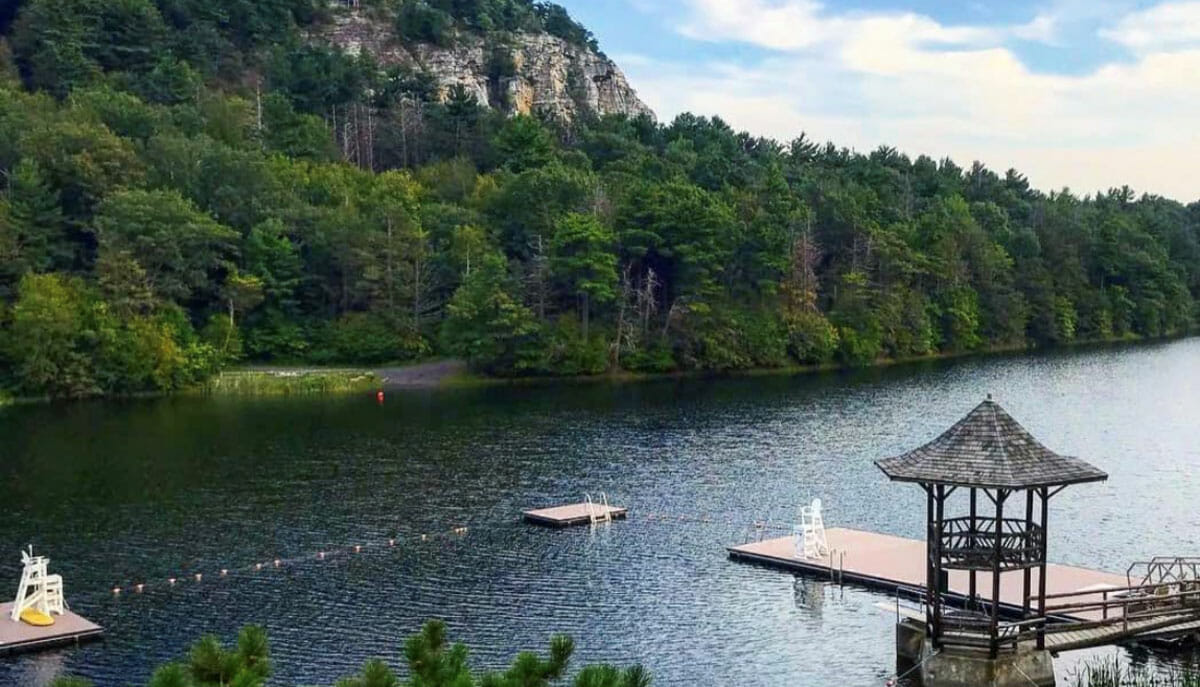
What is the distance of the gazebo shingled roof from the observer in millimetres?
23078

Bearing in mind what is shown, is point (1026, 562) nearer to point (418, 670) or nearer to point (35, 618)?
point (418, 670)

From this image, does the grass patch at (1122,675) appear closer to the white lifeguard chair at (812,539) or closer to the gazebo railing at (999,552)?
the gazebo railing at (999,552)

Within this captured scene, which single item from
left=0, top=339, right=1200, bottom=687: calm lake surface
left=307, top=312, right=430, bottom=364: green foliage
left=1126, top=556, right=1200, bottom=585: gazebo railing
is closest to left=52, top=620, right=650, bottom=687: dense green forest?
left=0, top=339, right=1200, bottom=687: calm lake surface

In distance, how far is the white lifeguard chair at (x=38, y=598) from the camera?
26672mm

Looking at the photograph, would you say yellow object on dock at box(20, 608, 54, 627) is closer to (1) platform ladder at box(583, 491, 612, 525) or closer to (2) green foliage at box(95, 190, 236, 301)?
(1) platform ladder at box(583, 491, 612, 525)

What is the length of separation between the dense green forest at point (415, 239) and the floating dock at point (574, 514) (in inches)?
1342

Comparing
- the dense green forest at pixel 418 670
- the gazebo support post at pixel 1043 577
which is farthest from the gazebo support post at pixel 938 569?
the dense green forest at pixel 418 670

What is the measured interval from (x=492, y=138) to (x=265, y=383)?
119 ft

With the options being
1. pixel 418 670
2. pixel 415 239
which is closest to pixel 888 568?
pixel 418 670

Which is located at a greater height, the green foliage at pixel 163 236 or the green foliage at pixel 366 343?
the green foliage at pixel 163 236

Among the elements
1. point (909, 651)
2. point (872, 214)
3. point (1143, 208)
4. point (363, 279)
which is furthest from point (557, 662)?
point (1143, 208)

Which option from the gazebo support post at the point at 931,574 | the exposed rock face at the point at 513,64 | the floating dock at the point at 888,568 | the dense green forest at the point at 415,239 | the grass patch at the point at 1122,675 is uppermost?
the exposed rock face at the point at 513,64

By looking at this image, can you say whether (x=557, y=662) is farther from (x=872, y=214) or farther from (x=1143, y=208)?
(x=1143, y=208)

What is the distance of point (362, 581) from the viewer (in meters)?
30.7
